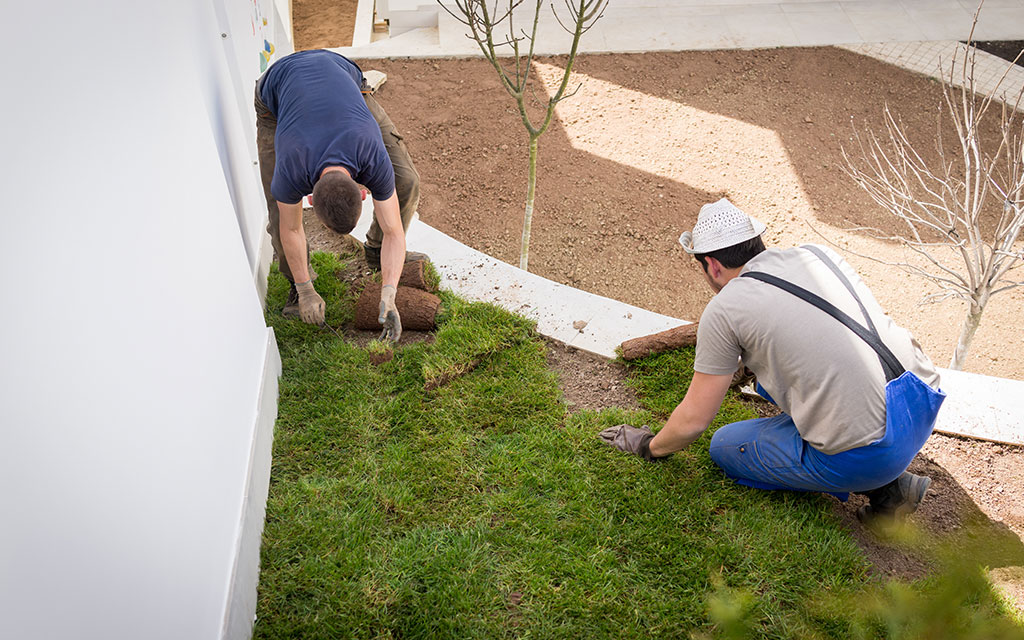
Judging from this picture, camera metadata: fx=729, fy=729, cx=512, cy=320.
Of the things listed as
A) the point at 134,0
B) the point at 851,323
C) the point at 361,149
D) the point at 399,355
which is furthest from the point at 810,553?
the point at 134,0

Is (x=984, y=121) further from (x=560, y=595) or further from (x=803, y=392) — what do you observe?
(x=560, y=595)

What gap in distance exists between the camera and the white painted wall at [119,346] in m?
1.55

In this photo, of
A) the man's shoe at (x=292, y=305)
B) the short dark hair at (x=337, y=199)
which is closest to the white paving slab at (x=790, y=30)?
the man's shoe at (x=292, y=305)

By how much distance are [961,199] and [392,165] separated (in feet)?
15.0

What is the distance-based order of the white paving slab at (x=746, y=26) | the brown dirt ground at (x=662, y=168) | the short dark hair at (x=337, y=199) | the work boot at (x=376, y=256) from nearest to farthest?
the short dark hair at (x=337, y=199), the work boot at (x=376, y=256), the brown dirt ground at (x=662, y=168), the white paving slab at (x=746, y=26)

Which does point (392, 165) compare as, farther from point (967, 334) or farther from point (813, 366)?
point (967, 334)

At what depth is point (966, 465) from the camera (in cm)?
347

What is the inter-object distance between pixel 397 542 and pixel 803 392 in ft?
5.79

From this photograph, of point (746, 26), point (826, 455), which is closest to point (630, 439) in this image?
point (826, 455)

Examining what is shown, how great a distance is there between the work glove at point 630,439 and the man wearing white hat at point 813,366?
0.26 meters

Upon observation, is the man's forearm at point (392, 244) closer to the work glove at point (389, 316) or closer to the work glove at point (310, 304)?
the work glove at point (389, 316)

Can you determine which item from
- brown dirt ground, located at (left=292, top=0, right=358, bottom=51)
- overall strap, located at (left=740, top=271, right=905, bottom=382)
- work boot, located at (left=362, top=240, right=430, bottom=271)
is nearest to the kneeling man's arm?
overall strap, located at (left=740, top=271, right=905, bottom=382)

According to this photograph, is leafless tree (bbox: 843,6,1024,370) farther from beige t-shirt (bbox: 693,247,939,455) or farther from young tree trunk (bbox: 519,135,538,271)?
young tree trunk (bbox: 519,135,538,271)

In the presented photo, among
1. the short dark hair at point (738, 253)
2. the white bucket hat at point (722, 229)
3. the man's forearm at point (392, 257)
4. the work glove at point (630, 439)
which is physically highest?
the white bucket hat at point (722, 229)
